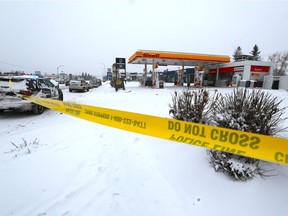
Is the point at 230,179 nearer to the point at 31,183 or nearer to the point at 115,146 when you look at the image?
the point at 115,146

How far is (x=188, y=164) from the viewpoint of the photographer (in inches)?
126

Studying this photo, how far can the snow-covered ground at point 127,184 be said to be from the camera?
2299mm

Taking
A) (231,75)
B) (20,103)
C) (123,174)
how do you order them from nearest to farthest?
(123,174) → (20,103) → (231,75)

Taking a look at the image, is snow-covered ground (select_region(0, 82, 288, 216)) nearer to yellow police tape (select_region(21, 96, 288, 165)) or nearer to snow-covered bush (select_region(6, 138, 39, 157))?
snow-covered bush (select_region(6, 138, 39, 157))

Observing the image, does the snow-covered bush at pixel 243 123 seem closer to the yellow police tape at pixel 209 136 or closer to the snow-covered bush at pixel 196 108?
the snow-covered bush at pixel 196 108

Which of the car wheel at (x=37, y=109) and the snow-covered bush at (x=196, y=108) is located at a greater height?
the snow-covered bush at (x=196, y=108)

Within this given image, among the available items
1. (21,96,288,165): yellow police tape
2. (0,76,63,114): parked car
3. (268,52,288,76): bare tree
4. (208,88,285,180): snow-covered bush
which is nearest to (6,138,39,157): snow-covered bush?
(21,96,288,165): yellow police tape

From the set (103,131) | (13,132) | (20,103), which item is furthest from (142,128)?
(20,103)

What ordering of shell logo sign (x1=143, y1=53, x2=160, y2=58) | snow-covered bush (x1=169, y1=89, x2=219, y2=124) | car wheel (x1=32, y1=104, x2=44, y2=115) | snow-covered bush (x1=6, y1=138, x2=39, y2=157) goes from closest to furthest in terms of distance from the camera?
snow-covered bush (x1=6, y1=138, x2=39, y2=157) → snow-covered bush (x1=169, y1=89, x2=219, y2=124) → car wheel (x1=32, y1=104, x2=44, y2=115) → shell logo sign (x1=143, y1=53, x2=160, y2=58)

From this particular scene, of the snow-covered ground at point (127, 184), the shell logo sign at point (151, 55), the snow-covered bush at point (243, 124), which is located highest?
the shell logo sign at point (151, 55)

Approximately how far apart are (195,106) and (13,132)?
225 inches

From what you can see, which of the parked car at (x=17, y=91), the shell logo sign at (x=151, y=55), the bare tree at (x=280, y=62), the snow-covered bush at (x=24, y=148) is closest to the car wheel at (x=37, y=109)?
the parked car at (x=17, y=91)

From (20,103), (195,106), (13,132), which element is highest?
(195,106)

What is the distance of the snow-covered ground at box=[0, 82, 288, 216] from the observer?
230 cm
